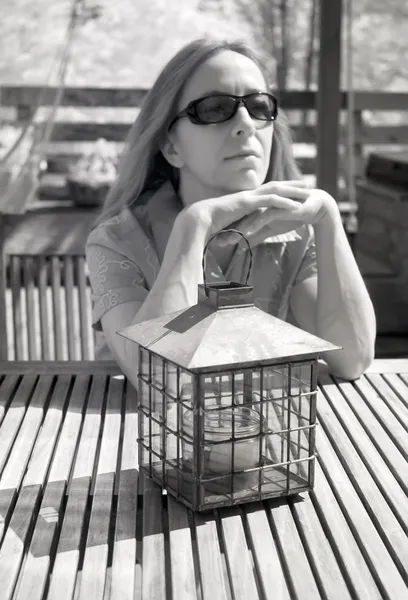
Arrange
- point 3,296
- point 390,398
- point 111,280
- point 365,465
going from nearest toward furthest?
point 365,465, point 390,398, point 111,280, point 3,296

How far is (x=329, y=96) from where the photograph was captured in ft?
12.2

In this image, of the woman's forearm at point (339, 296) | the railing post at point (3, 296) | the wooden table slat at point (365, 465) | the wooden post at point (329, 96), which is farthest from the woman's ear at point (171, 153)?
the wooden post at point (329, 96)

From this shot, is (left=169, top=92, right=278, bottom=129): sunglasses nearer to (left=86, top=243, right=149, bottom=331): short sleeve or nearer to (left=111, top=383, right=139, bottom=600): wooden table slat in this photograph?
(left=86, top=243, right=149, bottom=331): short sleeve

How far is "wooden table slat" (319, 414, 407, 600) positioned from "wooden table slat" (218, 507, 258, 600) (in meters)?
0.12

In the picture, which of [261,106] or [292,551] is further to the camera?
[261,106]

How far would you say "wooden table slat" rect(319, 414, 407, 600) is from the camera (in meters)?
0.80

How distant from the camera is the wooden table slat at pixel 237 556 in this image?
780 millimetres

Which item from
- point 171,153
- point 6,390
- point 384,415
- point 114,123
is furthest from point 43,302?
point 114,123

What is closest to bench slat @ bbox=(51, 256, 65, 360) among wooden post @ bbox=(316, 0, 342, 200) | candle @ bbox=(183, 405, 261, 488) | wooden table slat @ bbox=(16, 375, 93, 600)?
wooden table slat @ bbox=(16, 375, 93, 600)

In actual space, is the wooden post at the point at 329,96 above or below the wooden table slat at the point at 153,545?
above

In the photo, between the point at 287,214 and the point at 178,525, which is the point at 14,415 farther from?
the point at 287,214

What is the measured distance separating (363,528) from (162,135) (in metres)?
1.00

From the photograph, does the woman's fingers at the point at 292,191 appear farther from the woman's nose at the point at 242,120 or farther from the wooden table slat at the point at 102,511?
the wooden table slat at the point at 102,511

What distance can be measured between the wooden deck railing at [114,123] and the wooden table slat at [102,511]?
2.46 meters
